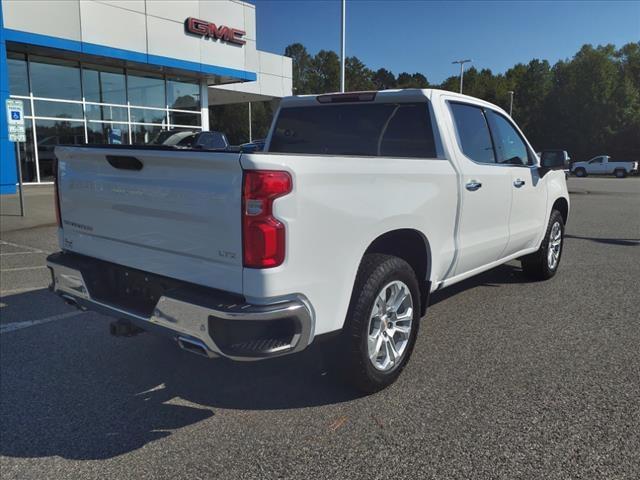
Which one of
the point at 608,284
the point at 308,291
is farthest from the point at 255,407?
the point at 608,284

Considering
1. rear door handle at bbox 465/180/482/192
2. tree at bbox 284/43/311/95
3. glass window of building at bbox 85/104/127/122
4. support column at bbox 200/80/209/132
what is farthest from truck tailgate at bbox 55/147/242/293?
tree at bbox 284/43/311/95

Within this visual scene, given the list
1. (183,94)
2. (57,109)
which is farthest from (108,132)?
(183,94)

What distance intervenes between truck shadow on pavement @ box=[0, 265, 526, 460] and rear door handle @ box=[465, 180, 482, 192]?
1736 mm

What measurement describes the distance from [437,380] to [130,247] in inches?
84.6

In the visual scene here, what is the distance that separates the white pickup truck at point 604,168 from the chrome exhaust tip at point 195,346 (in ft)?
149

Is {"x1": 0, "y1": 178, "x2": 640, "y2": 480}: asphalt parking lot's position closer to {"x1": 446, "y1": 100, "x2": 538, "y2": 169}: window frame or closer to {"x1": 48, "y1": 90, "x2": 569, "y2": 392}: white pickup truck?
{"x1": 48, "y1": 90, "x2": 569, "y2": 392}: white pickup truck

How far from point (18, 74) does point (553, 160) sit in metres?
17.6

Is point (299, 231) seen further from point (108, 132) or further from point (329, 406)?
point (108, 132)

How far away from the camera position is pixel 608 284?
607cm

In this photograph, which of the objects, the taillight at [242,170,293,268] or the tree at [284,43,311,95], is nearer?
the taillight at [242,170,293,268]

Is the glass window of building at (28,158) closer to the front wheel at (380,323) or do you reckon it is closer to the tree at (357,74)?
the front wheel at (380,323)

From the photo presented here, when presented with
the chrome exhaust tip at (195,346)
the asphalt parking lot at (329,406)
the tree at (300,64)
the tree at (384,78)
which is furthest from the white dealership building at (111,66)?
the tree at (384,78)

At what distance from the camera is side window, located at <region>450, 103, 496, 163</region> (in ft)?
14.0

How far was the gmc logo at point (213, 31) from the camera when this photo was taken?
20.5 m
